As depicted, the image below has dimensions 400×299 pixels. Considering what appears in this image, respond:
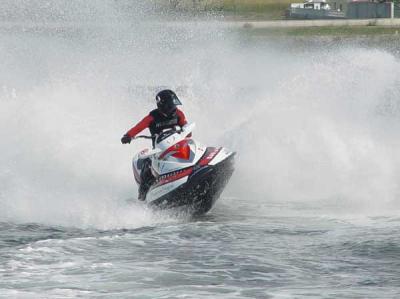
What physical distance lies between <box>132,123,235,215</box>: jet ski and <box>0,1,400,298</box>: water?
0.23 m

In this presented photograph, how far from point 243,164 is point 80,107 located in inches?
196

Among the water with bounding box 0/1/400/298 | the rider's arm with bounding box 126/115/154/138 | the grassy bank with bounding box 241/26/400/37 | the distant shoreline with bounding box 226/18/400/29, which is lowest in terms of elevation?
the grassy bank with bounding box 241/26/400/37

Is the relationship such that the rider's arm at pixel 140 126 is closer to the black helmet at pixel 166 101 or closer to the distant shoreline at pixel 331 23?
the black helmet at pixel 166 101

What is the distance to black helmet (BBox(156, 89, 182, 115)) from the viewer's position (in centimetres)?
1202

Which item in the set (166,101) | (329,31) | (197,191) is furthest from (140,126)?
(329,31)

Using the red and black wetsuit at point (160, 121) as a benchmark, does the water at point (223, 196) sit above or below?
below

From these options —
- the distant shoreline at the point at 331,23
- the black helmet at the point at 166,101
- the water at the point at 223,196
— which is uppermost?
the black helmet at the point at 166,101

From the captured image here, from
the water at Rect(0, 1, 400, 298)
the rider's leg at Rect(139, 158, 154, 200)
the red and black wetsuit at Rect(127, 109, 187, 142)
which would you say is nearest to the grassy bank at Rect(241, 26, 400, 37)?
the water at Rect(0, 1, 400, 298)

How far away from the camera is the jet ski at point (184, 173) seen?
1177 centimetres

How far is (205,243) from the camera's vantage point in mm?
10555

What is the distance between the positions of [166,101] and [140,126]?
414mm

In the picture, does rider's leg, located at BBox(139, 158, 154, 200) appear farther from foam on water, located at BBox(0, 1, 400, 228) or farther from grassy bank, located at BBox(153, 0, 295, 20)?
grassy bank, located at BBox(153, 0, 295, 20)

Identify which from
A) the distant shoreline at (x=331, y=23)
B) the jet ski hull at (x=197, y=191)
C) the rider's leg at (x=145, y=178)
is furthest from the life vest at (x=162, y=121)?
the distant shoreline at (x=331, y=23)

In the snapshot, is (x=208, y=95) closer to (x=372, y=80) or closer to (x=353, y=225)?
(x=372, y=80)
